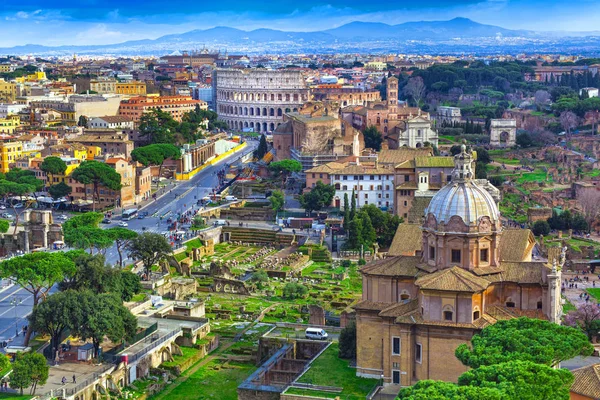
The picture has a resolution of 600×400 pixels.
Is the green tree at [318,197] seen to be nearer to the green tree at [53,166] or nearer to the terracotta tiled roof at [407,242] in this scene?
the green tree at [53,166]

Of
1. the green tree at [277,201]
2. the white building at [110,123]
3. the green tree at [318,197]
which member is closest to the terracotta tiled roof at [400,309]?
the green tree at [318,197]

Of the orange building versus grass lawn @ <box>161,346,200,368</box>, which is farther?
the orange building

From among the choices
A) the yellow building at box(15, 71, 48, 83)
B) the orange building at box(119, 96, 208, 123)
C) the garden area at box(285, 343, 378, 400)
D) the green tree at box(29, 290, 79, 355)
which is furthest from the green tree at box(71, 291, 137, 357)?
the yellow building at box(15, 71, 48, 83)

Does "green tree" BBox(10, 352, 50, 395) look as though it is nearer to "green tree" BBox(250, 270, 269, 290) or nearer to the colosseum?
"green tree" BBox(250, 270, 269, 290)

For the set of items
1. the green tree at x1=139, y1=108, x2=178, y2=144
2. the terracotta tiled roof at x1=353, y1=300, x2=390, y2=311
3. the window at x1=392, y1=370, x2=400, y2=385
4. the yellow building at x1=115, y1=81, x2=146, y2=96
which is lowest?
the window at x1=392, y1=370, x2=400, y2=385

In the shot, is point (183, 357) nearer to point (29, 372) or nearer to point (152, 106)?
point (29, 372)

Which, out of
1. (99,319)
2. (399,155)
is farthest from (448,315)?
(399,155)

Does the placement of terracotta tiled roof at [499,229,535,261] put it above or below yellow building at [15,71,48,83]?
below
